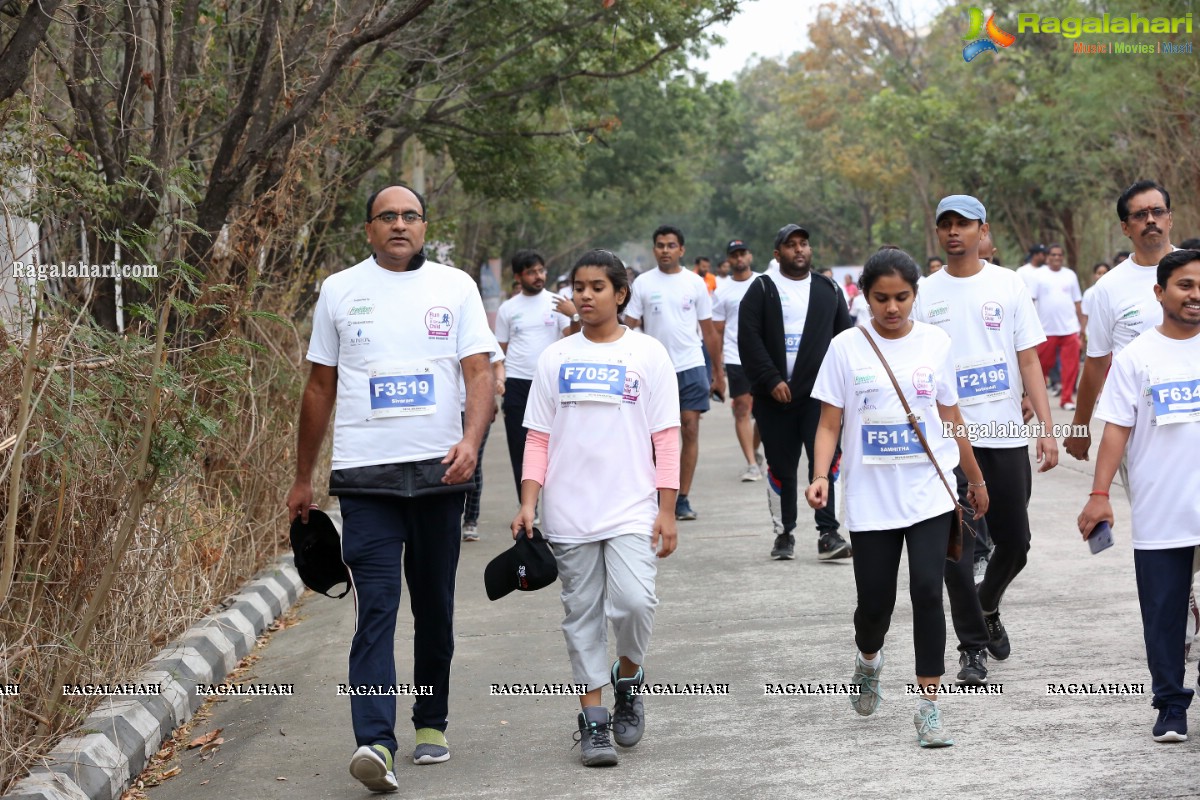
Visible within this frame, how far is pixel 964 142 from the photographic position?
1401 inches

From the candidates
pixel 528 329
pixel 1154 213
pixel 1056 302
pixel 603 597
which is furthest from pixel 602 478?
pixel 1056 302

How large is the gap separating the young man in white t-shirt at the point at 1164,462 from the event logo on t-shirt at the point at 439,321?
2329mm

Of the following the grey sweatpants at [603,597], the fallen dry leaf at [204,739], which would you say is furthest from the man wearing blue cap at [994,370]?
the fallen dry leaf at [204,739]

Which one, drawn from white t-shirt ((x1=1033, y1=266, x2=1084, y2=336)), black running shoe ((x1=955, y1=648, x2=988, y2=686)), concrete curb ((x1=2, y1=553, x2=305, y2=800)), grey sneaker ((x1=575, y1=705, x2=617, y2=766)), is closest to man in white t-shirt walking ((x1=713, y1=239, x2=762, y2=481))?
white t-shirt ((x1=1033, y1=266, x2=1084, y2=336))

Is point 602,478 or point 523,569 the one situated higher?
point 602,478

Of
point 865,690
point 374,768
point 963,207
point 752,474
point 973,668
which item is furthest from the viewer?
point 752,474

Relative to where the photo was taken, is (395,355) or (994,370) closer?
(395,355)

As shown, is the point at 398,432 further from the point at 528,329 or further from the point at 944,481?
the point at 528,329

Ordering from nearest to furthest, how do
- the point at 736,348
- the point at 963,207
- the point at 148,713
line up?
the point at 148,713 < the point at 963,207 < the point at 736,348

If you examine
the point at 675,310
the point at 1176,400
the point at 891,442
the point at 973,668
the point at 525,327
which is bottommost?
the point at 973,668

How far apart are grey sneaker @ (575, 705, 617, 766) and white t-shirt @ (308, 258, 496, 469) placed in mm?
1078

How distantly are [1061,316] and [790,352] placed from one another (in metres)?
9.83

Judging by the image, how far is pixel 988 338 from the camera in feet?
22.5

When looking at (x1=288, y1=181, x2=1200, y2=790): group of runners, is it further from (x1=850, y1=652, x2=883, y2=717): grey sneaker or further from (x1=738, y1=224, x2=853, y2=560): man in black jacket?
(x1=738, y1=224, x2=853, y2=560): man in black jacket
